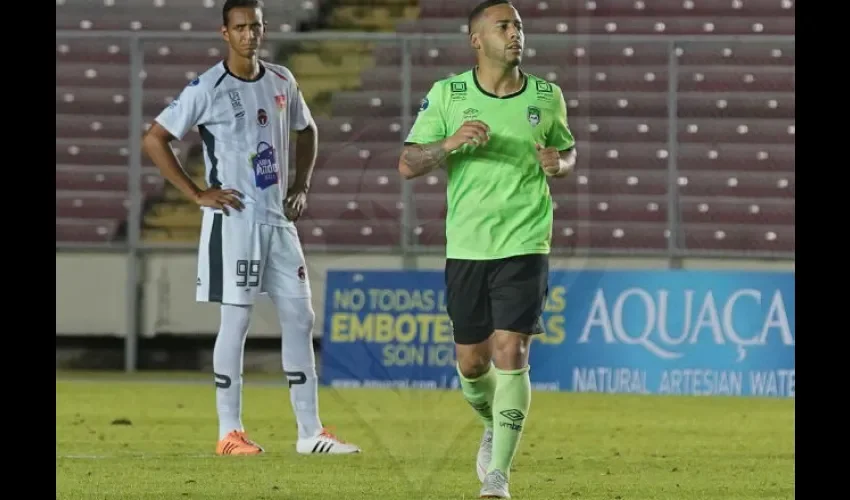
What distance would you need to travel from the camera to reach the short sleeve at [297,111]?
8.58 meters

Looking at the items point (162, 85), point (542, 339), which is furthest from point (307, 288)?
point (162, 85)

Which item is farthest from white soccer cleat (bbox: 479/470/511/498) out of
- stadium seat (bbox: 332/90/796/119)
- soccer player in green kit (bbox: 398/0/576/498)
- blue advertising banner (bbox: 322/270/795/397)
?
blue advertising banner (bbox: 322/270/795/397)

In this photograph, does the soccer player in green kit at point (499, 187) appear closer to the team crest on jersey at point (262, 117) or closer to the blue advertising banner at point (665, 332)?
the team crest on jersey at point (262, 117)

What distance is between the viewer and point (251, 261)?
8641 millimetres

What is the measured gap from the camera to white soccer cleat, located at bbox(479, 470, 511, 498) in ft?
21.7

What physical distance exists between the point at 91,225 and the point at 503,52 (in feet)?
27.1

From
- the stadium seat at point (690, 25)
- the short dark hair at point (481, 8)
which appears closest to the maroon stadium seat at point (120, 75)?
the stadium seat at point (690, 25)

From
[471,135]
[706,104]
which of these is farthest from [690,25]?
[471,135]

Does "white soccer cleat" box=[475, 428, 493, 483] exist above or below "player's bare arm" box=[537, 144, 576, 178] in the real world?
below

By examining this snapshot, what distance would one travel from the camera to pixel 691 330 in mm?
12242

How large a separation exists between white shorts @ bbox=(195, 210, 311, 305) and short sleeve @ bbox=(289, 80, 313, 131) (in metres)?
0.45

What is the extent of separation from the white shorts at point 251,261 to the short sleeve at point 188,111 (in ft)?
1.24

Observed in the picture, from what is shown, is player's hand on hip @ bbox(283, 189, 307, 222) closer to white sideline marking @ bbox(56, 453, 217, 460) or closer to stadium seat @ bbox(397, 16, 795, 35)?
white sideline marking @ bbox(56, 453, 217, 460)

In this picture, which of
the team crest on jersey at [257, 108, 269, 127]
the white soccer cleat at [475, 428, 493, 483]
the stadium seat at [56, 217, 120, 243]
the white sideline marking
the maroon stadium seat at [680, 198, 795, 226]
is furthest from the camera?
the stadium seat at [56, 217, 120, 243]
